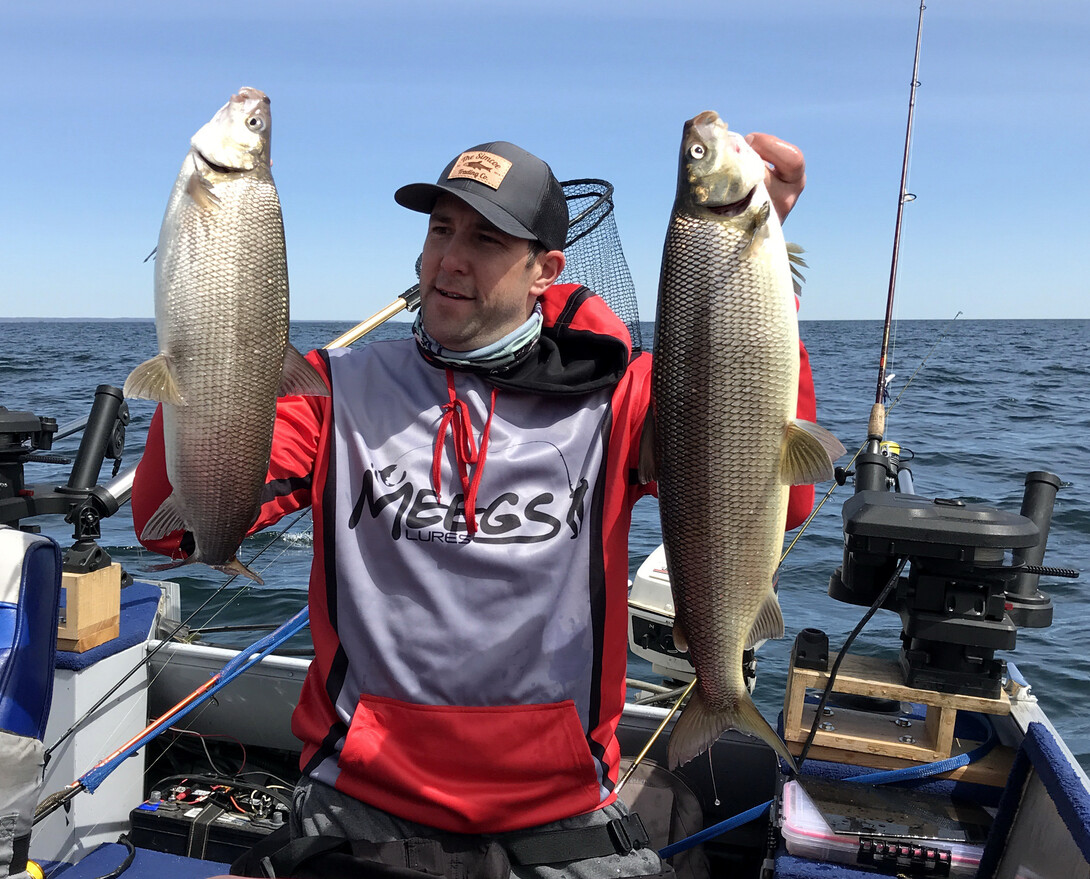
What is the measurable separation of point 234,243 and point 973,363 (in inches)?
1921

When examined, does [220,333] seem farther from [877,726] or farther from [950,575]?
[877,726]

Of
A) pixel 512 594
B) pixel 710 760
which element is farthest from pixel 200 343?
pixel 710 760

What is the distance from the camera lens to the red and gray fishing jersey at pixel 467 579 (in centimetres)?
242

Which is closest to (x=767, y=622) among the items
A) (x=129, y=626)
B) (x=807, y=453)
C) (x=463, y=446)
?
(x=807, y=453)

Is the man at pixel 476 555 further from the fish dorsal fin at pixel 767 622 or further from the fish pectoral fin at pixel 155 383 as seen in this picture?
the fish dorsal fin at pixel 767 622

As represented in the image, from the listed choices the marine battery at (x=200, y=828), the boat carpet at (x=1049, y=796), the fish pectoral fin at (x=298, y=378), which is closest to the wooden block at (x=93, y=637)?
the marine battery at (x=200, y=828)

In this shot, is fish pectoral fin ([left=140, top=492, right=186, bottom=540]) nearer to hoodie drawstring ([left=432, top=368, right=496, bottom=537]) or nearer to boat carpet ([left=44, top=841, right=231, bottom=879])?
hoodie drawstring ([left=432, top=368, right=496, bottom=537])

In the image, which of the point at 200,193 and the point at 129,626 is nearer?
the point at 200,193

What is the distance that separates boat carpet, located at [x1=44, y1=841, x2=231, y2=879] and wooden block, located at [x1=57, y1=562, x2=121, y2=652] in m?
0.95

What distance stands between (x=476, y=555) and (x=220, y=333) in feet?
2.85

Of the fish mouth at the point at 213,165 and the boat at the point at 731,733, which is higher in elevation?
the fish mouth at the point at 213,165

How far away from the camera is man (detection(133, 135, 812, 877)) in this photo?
7.93 ft

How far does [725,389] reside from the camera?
2.13 meters

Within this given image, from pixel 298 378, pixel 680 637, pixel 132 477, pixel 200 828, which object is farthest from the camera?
pixel 200 828
